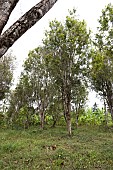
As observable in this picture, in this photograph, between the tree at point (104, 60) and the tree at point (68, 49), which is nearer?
the tree at point (104, 60)

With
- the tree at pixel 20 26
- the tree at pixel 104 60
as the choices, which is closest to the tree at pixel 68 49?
the tree at pixel 104 60

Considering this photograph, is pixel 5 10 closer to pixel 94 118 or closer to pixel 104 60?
pixel 104 60

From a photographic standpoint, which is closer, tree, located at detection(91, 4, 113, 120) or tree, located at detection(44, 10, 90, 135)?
tree, located at detection(91, 4, 113, 120)

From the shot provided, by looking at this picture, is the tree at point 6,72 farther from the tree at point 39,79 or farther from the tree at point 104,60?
the tree at point 104,60

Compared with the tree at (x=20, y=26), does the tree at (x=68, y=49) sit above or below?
above

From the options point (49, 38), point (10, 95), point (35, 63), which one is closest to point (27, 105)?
point (10, 95)

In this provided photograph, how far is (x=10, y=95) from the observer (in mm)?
48531

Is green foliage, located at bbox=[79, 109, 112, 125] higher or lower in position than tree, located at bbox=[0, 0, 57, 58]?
higher

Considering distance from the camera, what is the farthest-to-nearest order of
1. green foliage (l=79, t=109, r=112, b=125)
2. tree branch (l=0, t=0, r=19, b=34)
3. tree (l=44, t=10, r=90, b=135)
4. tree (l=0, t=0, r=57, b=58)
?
green foliage (l=79, t=109, r=112, b=125)
tree (l=44, t=10, r=90, b=135)
tree (l=0, t=0, r=57, b=58)
tree branch (l=0, t=0, r=19, b=34)

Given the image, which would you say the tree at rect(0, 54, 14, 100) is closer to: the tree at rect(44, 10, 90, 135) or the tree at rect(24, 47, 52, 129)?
the tree at rect(24, 47, 52, 129)

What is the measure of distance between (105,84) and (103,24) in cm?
1341

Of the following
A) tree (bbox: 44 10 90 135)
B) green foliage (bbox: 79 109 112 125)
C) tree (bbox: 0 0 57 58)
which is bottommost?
tree (bbox: 0 0 57 58)

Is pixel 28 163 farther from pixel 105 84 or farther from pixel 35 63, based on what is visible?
pixel 35 63

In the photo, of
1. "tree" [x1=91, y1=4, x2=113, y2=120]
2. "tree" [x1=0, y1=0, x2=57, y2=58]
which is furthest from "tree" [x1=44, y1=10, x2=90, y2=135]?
"tree" [x1=0, y1=0, x2=57, y2=58]
